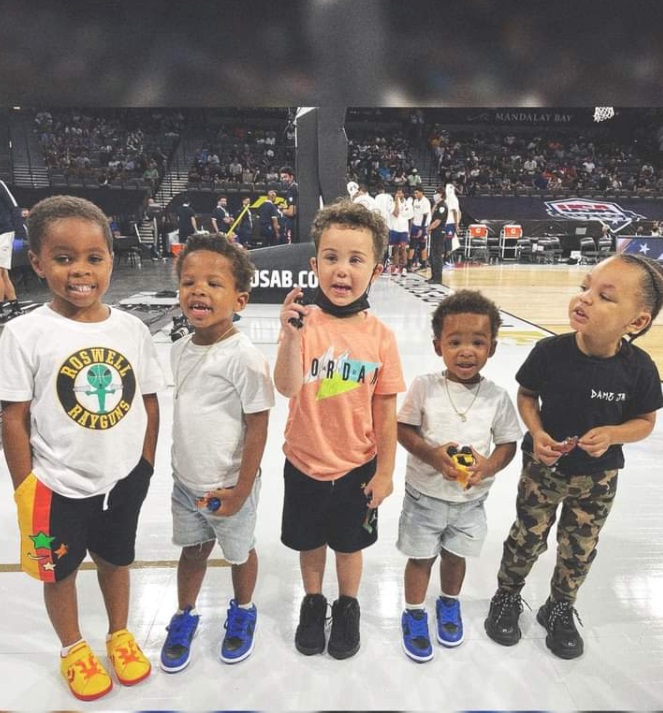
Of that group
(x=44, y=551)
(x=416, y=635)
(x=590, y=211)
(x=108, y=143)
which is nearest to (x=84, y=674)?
(x=44, y=551)

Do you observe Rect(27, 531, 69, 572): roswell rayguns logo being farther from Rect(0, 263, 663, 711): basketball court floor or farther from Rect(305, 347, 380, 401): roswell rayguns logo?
Rect(305, 347, 380, 401): roswell rayguns logo

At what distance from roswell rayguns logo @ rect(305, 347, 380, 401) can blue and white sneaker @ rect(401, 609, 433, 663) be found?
68 centimetres

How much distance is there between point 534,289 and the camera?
8.45m

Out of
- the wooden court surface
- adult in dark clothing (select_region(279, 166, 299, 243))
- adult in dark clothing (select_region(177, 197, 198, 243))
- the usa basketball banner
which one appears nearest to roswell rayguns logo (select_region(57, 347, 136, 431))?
the wooden court surface

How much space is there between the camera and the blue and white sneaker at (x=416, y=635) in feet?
4.59

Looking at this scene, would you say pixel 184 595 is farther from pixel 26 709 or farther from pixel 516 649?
pixel 516 649

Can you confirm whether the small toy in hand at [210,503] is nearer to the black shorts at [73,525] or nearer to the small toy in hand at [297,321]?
the black shorts at [73,525]

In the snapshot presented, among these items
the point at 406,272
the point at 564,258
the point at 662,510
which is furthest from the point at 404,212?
the point at 662,510

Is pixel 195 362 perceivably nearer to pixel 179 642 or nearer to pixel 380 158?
pixel 179 642

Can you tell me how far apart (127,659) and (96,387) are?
71 centimetres

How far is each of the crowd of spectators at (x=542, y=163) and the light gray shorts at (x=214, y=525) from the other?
17262 mm

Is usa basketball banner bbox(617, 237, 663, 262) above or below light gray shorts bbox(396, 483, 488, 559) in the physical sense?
above

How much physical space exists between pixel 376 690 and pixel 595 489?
0.77 m

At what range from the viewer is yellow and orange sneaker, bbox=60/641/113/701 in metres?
A: 1.27
